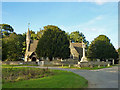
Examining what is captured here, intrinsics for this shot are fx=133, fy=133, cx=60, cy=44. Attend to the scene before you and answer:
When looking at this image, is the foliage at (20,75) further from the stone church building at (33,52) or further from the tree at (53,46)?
the stone church building at (33,52)

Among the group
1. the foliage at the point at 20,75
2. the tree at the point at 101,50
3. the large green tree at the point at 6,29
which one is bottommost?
the foliage at the point at 20,75

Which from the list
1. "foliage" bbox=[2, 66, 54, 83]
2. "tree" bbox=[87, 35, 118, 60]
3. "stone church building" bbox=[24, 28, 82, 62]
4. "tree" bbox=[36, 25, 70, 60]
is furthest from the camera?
"stone church building" bbox=[24, 28, 82, 62]

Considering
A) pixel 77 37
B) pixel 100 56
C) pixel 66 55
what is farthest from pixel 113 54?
pixel 77 37

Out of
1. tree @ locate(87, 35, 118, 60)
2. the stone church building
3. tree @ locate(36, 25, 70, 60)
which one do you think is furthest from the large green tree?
tree @ locate(87, 35, 118, 60)

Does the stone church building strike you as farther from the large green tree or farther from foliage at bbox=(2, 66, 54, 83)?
foliage at bbox=(2, 66, 54, 83)

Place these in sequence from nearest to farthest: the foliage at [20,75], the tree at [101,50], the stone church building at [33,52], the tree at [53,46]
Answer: the foliage at [20,75]
the tree at [53,46]
the tree at [101,50]
the stone church building at [33,52]

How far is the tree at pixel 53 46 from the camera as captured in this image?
4403 cm

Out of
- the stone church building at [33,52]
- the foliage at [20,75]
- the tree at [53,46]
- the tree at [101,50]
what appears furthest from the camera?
the stone church building at [33,52]

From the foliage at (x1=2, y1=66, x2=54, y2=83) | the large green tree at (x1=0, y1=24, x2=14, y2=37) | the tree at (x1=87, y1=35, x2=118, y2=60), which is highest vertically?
the large green tree at (x1=0, y1=24, x2=14, y2=37)

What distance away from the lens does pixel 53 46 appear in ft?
146

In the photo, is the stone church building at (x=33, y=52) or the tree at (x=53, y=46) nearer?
the tree at (x=53, y=46)

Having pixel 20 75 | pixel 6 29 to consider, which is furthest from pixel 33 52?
pixel 20 75

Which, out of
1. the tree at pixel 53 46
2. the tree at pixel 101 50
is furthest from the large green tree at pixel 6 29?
the tree at pixel 101 50

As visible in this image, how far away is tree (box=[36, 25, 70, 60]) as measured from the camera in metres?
44.0
